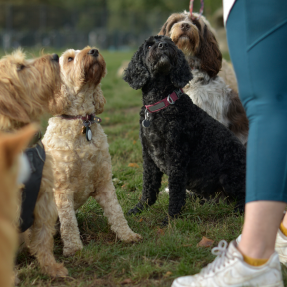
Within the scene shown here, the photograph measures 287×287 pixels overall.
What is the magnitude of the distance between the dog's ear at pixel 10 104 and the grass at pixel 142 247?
45 cm

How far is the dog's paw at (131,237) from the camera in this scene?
2915 millimetres

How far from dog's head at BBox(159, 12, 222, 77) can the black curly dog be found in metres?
0.73

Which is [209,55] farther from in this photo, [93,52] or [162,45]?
[93,52]

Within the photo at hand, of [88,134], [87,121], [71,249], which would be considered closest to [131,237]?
[71,249]

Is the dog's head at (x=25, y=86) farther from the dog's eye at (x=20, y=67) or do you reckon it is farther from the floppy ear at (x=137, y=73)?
the floppy ear at (x=137, y=73)

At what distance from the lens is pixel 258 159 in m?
1.85

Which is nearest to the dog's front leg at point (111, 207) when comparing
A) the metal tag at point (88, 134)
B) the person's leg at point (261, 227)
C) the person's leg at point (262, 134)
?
the metal tag at point (88, 134)

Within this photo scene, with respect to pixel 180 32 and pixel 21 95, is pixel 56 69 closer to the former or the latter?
pixel 21 95

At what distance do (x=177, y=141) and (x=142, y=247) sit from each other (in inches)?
40.4

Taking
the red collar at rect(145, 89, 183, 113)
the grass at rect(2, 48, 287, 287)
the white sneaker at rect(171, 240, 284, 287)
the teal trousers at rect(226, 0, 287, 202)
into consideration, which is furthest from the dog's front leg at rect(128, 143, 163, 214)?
the teal trousers at rect(226, 0, 287, 202)

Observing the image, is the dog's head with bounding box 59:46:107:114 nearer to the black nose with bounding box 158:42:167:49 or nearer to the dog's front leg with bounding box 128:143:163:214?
the black nose with bounding box 158:42:167:49

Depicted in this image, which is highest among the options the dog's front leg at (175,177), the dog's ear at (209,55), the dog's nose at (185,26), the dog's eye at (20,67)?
the dog's nose at (185,26)

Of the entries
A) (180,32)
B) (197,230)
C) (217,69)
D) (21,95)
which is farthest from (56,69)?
(217,69)

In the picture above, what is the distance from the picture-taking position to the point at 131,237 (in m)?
2.93
